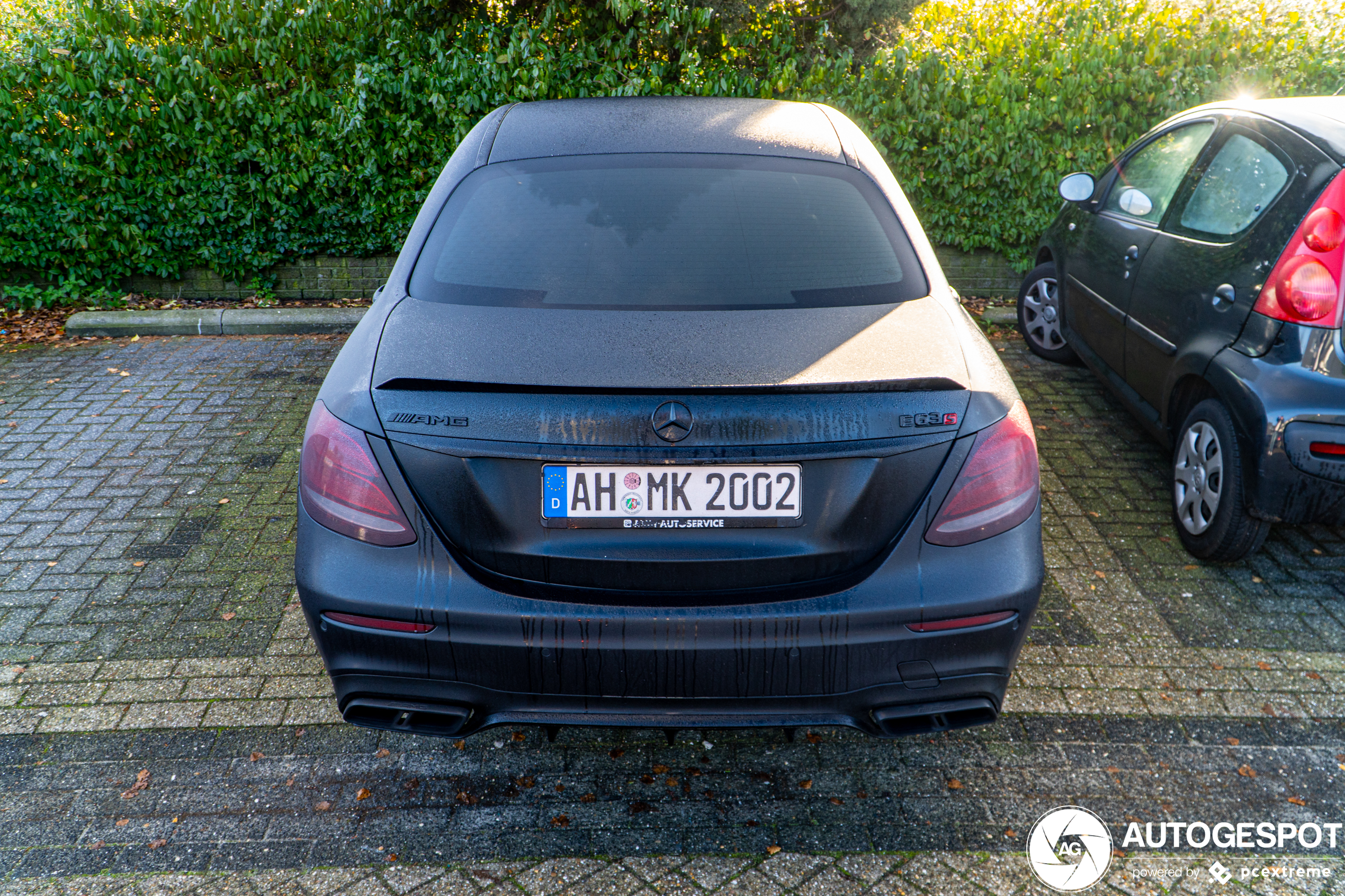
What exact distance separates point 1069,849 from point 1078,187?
3.62 meters

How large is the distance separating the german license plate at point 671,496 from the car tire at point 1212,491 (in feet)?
7.84

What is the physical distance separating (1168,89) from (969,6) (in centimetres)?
182

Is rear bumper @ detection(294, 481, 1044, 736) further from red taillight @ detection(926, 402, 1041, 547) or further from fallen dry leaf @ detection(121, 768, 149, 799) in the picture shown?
fallen dry leaf @ detection(121, 768, 149, 799)

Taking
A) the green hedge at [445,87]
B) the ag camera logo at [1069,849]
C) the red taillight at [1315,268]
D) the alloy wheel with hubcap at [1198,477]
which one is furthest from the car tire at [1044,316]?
the ag camera logo at [1069,849]

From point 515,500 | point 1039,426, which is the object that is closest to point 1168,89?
point 1039,426

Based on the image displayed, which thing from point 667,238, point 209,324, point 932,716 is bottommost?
point 209,324

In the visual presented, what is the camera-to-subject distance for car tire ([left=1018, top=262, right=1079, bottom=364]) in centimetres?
606

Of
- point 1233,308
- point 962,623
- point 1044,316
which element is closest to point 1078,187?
point 1044,316

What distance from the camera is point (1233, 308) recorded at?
146 inches

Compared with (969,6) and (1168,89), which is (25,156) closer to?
(969,6)

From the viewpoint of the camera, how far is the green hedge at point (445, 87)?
268 inches

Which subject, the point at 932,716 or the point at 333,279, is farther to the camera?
the point at 333,279

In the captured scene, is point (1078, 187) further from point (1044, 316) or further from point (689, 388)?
point (689, 388)

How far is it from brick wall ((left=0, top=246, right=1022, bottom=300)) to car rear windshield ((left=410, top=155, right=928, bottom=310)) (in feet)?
16.1
